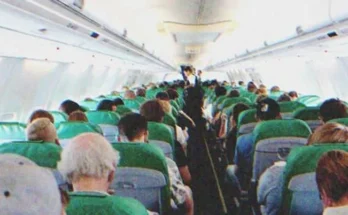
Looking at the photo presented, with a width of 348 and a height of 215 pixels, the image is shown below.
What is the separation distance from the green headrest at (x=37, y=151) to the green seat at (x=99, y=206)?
5.02ft

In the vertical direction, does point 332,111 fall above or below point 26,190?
above

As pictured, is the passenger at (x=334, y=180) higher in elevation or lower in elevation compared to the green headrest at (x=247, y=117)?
lower

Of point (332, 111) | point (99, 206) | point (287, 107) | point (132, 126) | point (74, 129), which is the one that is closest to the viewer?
point (99, 206)

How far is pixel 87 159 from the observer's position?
10.9 feet

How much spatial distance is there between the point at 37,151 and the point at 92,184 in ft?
3.99

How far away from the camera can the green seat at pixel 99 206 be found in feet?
9.13

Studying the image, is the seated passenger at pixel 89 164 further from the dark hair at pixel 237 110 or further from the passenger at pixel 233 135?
the dark hair at pixel 237 110

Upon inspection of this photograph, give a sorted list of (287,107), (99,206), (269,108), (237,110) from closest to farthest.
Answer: (99,206) < (269,108) < (237,110) < (287,107)

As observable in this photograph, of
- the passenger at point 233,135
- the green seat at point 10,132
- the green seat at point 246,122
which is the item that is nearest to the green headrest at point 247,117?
the green seat at point 246,122

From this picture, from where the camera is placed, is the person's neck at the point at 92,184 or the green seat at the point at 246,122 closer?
the person's neck at the point at 92,184

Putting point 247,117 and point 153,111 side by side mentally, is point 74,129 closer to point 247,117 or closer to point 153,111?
point 153,111

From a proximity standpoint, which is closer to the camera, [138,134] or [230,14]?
[138,134]

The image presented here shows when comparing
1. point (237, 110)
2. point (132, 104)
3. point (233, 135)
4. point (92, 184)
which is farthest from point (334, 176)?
point (132, 104)

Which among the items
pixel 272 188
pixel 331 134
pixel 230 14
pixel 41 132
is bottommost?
pixel 272 188
